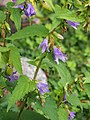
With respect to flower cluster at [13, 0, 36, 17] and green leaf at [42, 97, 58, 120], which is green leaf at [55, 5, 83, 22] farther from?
green leaf at [42, 97, 58, 120]

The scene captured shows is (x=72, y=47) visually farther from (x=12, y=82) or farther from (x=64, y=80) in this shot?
(x=64, y=80)

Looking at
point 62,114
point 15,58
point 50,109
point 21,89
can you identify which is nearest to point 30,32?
point 15,58

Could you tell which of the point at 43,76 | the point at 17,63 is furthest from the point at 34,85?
the point at 43,76

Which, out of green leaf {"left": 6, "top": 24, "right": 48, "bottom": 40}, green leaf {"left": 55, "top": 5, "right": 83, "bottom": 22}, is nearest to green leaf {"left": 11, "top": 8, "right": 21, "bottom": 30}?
green leaf {"left": 6, "top": 24, "right": 48, "bottom": 40}

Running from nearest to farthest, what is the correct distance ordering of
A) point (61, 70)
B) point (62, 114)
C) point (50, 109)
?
1. point (61, 70)
2. point (50, 109)
3. point (62, 114)

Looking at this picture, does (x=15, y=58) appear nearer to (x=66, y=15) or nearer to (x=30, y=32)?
(x=30, y=32)
